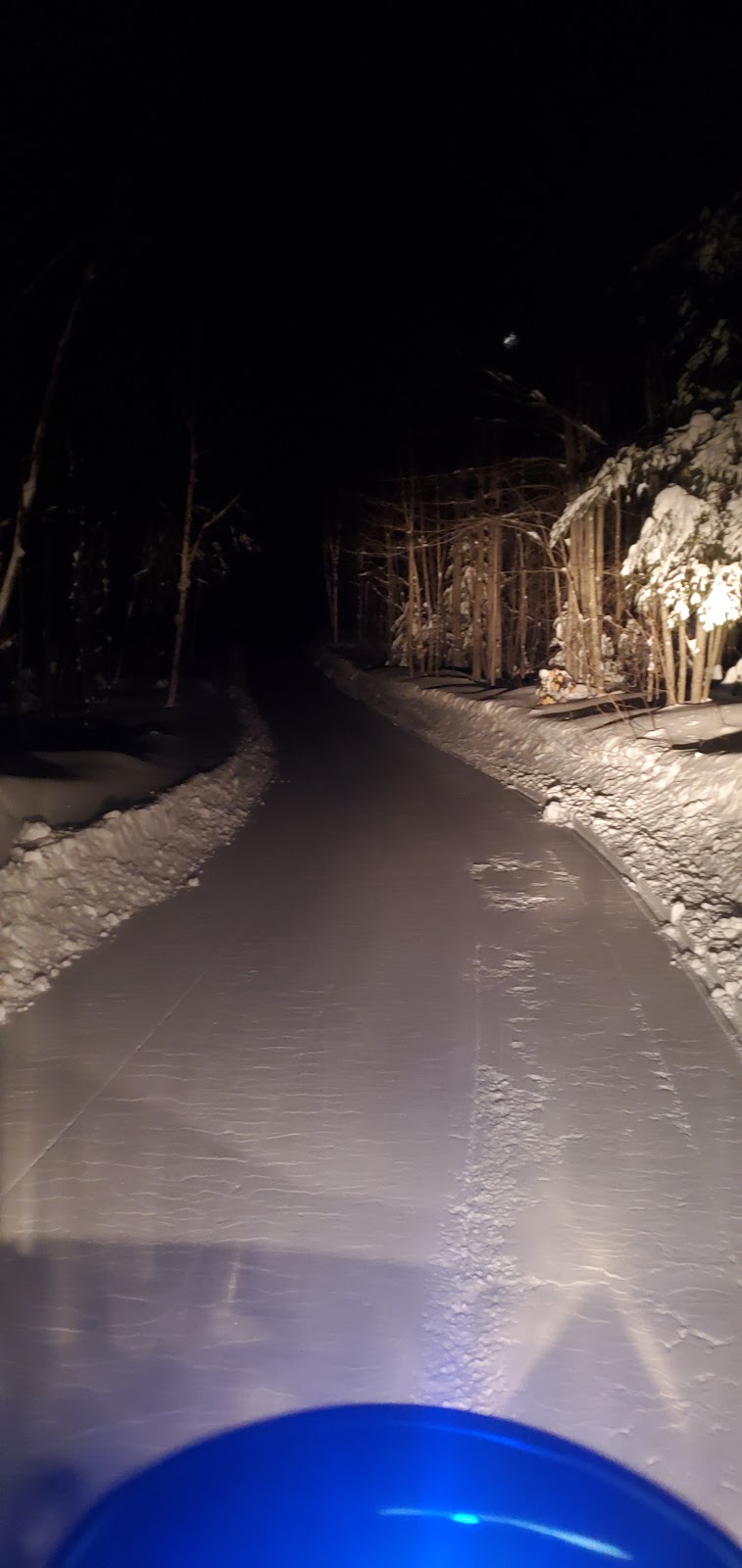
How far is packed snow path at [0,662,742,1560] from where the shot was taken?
12.0ft

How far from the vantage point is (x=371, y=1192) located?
4.96 m

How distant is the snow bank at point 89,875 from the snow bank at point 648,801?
443 cm

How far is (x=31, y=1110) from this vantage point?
5.87 meters

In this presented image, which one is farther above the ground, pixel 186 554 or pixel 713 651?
pixel 186 554

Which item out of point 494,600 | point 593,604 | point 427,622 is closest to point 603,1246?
point 593,604

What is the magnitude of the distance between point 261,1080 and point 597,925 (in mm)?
3980

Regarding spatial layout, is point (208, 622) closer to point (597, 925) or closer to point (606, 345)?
point (606, 345)

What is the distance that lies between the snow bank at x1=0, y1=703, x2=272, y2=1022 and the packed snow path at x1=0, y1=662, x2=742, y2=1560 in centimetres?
36

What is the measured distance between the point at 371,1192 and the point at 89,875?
6.22 meters

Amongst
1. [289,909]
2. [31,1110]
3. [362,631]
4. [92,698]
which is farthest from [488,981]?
[362,631]

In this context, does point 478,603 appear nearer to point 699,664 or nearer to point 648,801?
point 699,664

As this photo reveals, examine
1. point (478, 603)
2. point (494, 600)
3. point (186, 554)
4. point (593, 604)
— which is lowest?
point (593, 604)

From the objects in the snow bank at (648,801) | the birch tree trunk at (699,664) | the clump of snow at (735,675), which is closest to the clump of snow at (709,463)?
the birch tree trunk at (699,664)

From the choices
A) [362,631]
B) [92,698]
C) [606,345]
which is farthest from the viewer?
[362,631]
